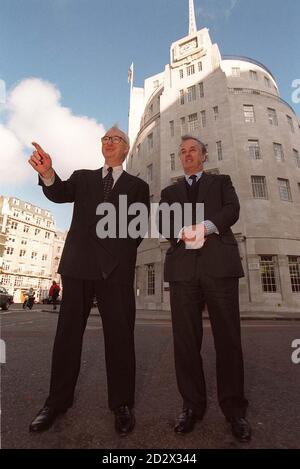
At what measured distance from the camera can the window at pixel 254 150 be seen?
23.0 m

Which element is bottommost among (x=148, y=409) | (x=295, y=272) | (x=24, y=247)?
(x=148, y=409)

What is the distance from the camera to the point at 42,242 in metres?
68.4

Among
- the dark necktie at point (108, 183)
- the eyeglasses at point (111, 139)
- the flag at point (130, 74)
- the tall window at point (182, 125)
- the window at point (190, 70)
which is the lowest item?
the dark necktie at point (108, 183)

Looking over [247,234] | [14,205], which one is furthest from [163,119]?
[14,205]

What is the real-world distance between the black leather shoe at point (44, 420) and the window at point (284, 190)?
2367 cm

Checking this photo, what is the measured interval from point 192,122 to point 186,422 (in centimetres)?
2681

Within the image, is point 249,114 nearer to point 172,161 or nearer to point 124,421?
point 172,161

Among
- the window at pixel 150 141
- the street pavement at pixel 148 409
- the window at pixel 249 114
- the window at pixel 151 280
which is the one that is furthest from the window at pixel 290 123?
the street pavement at pixel 148 409

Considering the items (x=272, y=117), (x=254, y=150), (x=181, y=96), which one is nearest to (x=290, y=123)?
(x=272, y=117)

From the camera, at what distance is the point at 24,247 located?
209 ft

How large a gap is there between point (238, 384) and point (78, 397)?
51.9 inches

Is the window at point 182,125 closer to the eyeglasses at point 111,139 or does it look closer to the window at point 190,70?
the window at point 190,70

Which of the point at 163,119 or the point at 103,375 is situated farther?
the point at 163,119
